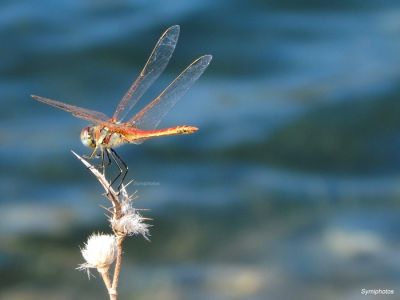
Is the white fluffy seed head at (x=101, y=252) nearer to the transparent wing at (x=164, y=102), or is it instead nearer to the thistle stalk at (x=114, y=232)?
the thistle stalk at (x=114, y=232)

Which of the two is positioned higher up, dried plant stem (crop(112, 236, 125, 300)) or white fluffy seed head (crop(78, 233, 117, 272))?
white fluffy seed head (crop(78, 233, 117, 272))

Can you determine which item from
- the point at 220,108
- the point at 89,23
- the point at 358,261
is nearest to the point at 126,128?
the point at 358,261

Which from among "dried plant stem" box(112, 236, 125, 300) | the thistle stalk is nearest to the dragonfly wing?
the thistle stalk

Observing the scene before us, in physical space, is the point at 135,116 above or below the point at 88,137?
above

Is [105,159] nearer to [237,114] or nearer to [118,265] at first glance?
[118,265]

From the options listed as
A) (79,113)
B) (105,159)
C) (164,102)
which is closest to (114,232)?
(105,159)

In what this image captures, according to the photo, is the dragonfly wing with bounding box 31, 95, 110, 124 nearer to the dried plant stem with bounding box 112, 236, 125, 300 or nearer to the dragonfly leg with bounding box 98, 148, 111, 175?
the dragonfly leg with bounding box 98, 148, 111, 175

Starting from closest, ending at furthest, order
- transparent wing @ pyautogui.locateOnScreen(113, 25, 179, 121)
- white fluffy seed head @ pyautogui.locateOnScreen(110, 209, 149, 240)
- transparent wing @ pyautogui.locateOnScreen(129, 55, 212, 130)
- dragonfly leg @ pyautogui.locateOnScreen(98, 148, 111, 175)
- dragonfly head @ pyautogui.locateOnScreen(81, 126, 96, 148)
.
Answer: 1. white fluffy seed head @ pyautogui.locateOnScreen(110, 209, 149, 240)
2. dragonfly leg @ pyautogui.locateOnScreen(98, 148, 111, 175)
3. dragonfly head @ pyautogui.locateOnScreen(81, 126, 96, 148)
4. transparent wing @ pyautogui.locateOnScreen(129, 55, 212, 130)
5. transparent wing @ pyautogui.locateOnScreen(113, 25, 179, 121)
